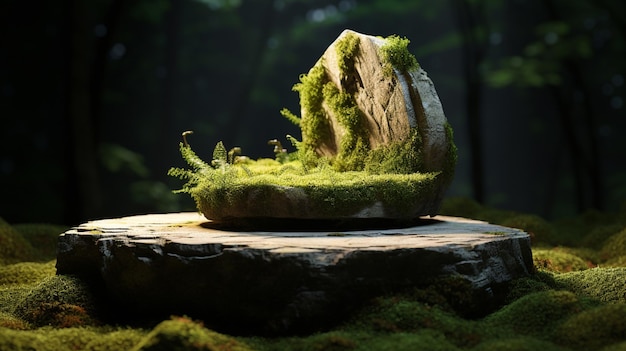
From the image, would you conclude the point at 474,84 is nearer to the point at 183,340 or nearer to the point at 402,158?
the point at 402,158

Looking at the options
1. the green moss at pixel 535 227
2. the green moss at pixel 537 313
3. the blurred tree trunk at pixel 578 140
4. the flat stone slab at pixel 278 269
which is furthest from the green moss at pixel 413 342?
the blurred tree trunk at pixel 578 140

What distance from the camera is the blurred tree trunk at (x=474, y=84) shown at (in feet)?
45.0

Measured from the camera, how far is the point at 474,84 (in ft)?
46.3

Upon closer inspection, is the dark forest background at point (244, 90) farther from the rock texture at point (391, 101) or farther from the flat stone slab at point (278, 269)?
the flat stone slab at point (278, 269)

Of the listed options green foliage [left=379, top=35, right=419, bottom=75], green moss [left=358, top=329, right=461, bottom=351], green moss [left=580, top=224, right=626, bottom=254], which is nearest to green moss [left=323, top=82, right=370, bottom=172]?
green foliage [left=379, top=35, right=419, bottom=75]

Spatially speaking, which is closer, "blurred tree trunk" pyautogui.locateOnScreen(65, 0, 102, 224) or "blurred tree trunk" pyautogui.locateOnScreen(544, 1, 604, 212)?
"blurred tree trunk" pyautogui.locateOnScreen(65, 0, 102, 224)

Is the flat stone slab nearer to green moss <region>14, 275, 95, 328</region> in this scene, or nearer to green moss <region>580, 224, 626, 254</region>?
green moss <region>14, 275, 95, 328</region>

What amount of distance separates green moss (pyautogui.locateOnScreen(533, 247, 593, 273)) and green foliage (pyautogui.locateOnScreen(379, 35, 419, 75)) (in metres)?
2.44

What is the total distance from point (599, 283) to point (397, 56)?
106 inches

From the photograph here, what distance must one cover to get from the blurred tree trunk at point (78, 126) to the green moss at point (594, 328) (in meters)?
8.05

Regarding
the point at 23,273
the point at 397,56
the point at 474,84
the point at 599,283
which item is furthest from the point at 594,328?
the point at 474,84

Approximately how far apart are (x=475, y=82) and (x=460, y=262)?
33.0ft

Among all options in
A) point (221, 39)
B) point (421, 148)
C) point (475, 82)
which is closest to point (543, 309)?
point (421, 148)

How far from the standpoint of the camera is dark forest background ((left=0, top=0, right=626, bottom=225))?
13.6 m
